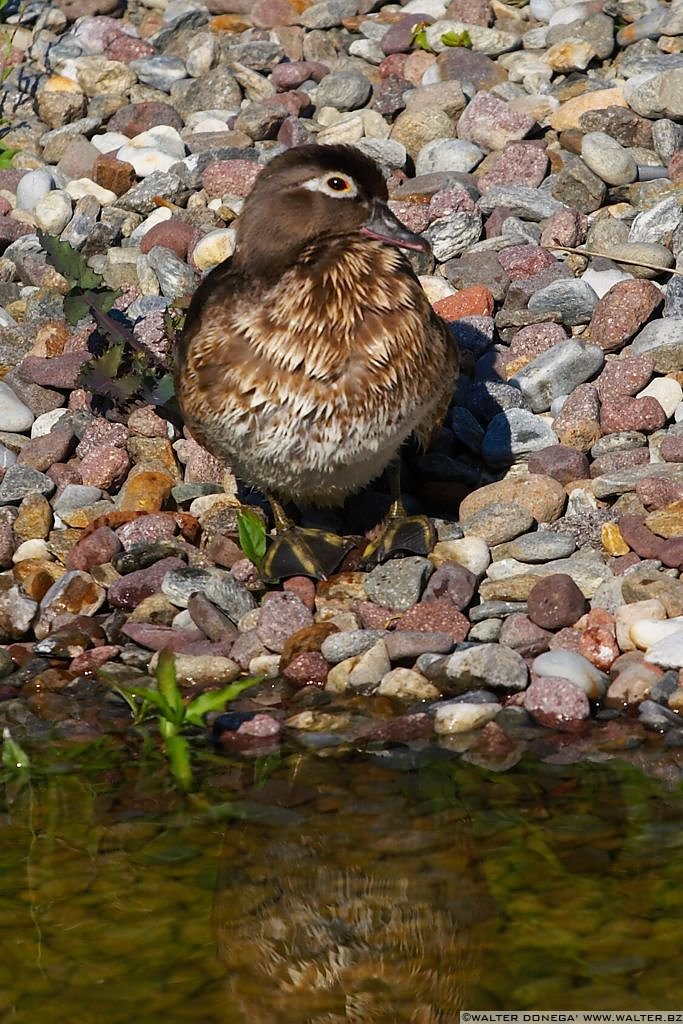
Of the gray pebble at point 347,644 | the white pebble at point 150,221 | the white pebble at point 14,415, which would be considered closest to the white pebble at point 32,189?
the white pebble at point 150,221

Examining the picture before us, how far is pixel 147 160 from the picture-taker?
9172mm

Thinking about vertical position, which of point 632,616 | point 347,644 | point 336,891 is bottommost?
point 347,644

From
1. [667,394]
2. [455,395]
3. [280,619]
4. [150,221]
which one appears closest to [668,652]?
[280,619]

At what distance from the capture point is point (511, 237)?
797 cm

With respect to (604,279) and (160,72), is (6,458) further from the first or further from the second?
(160,72)

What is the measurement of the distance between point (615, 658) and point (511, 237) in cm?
313

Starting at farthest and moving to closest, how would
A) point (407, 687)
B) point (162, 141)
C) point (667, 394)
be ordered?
point (162, 141), point (667, 394), point (407, 687)

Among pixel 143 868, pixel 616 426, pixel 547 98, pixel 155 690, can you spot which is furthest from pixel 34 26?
pixel 143 868

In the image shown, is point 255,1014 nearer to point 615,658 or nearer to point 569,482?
point 615,658

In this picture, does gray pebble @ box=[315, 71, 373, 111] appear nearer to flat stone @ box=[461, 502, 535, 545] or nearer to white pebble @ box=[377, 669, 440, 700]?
flat stone @ box=[461, 502, 535, 545]

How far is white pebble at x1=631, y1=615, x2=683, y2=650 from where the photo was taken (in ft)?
17.8

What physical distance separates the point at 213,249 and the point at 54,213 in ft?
3.96

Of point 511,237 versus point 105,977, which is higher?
point 105,977

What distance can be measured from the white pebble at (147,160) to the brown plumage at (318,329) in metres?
3.39
